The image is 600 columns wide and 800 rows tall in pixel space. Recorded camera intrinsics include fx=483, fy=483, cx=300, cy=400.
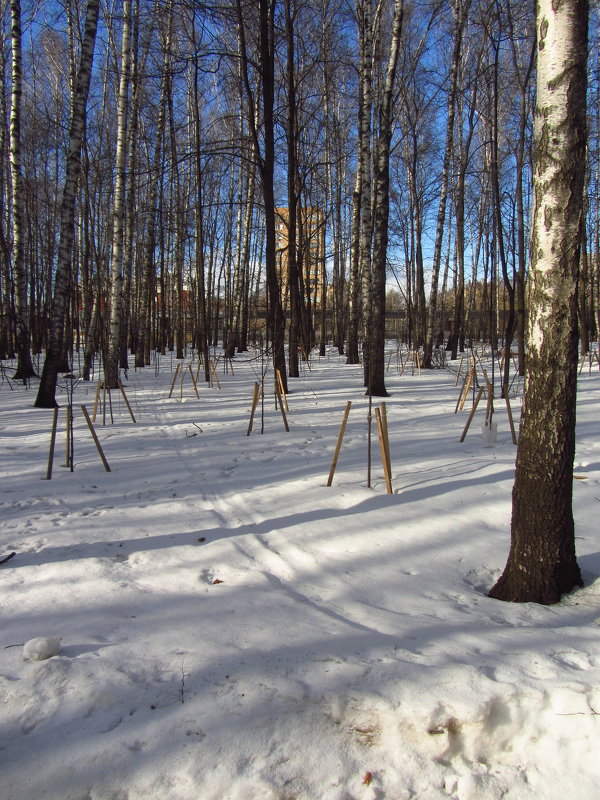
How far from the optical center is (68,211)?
8.10 m

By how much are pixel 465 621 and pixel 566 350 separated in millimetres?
1415

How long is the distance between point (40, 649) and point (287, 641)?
1.02 m

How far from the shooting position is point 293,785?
1462 mm

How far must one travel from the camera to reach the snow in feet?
4.94

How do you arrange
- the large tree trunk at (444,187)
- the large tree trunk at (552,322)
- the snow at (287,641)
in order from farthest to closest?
1. the large tree trunk at (444,187)
2. the large tree trunk at (552,322)
3. the snow at (287,641)

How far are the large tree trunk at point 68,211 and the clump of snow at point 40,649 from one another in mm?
7118

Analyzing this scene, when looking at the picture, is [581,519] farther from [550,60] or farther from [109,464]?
[109,464]

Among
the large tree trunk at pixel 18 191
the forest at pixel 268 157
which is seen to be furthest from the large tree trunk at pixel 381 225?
the large tree trunk at pixel 18 191

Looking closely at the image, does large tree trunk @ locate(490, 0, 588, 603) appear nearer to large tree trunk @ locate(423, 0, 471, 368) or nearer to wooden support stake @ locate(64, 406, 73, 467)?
wooden support stake @ locate(64, 406, 73, 467)

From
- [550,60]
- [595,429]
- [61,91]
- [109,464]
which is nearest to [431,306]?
[595,429]

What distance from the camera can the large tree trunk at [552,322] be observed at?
220 cm

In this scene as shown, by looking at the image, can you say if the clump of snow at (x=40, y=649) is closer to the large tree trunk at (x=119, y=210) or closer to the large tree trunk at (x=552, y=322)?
the large tree trunk at (x=552, y=322)

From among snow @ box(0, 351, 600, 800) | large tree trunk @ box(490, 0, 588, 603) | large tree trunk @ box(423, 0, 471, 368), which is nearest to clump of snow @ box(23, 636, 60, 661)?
snow @ box(0, 351, 600, 800)

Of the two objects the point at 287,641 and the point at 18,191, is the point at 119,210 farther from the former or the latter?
the point at 287,641
